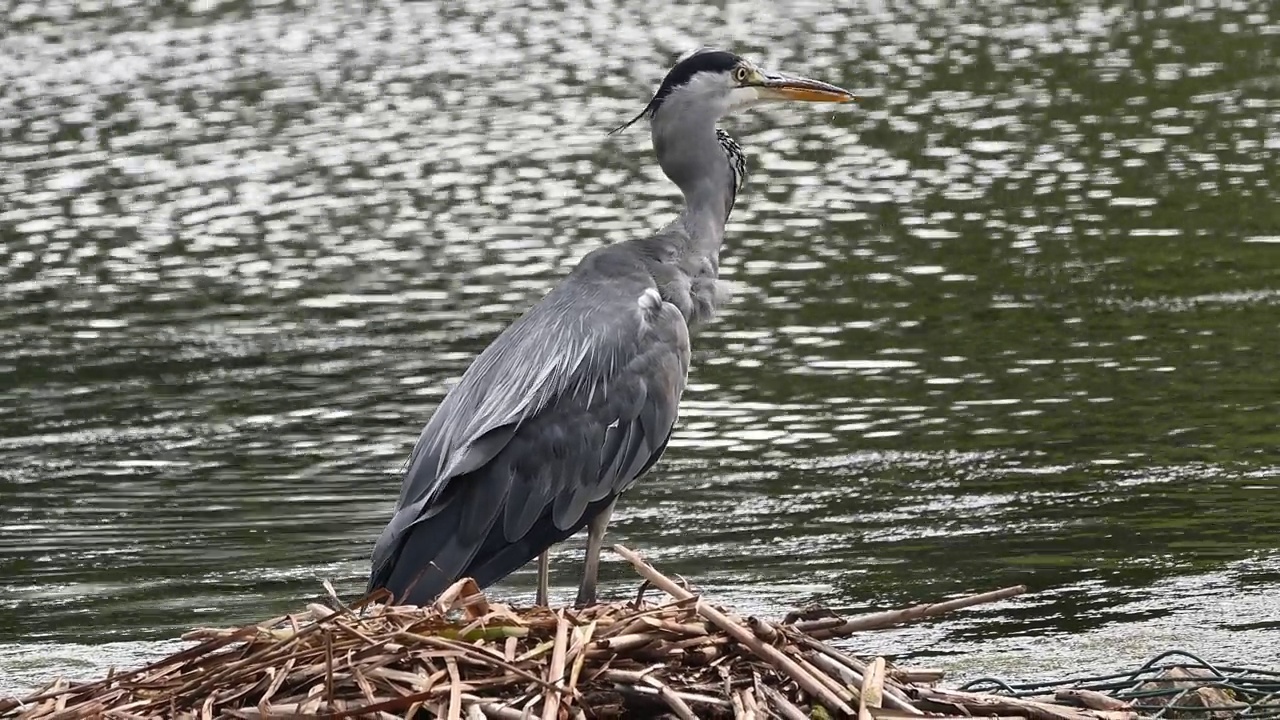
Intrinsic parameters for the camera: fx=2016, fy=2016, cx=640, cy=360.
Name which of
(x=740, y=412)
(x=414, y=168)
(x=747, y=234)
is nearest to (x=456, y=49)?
(x=414, y=168)

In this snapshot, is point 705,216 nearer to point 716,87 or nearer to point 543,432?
point 716,87

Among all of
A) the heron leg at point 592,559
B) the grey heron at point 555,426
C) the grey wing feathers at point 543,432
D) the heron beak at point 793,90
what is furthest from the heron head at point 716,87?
the heron leg at point 592,559

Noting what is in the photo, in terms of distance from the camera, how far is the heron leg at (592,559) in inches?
249

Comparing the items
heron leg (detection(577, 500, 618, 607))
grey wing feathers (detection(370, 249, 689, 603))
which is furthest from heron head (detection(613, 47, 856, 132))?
heron leg (detection(577, 500, 618, 607))

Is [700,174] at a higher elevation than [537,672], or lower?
higher

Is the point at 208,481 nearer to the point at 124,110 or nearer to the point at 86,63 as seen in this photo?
the point at 124,110

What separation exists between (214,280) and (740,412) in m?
4.71

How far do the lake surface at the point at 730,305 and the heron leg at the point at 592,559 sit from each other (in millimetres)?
886

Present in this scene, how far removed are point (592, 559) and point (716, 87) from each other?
207 cm

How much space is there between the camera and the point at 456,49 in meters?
20.9

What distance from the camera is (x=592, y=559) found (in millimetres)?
6406

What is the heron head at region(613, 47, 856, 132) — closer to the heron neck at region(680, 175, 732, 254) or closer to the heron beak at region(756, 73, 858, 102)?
the heron beak at region(756, 73, 858, 102)

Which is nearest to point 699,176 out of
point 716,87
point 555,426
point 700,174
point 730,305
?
point 700,174

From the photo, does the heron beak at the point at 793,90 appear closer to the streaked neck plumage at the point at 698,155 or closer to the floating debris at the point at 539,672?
the streaked neck plumage at the point at 698,155
